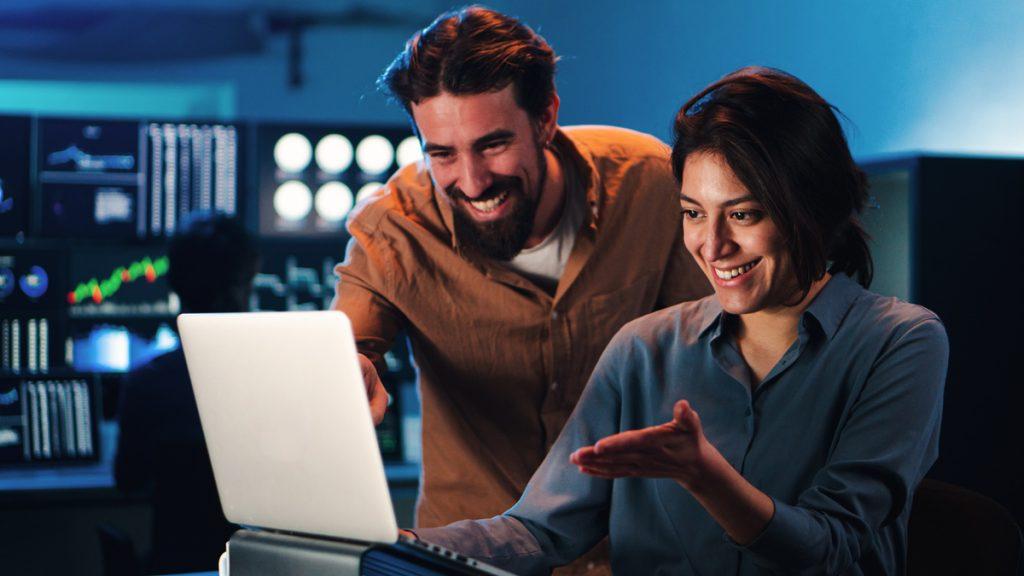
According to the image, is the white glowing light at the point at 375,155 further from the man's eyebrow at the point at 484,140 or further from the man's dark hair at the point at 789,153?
the man's dark hair at the point at 789,153

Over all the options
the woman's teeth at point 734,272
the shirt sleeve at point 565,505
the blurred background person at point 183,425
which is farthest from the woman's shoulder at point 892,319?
the blurred background person at point 183,425

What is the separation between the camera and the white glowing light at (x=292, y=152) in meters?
4.62

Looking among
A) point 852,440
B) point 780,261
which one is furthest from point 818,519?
point 780,261

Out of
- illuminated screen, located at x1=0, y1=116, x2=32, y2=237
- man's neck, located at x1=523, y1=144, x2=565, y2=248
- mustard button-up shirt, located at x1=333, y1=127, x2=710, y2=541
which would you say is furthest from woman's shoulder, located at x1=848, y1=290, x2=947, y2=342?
illuminated screen, located at x1=0, y1=116, x2=32, y2=237

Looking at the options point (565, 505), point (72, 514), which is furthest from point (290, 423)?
point (72, 514)

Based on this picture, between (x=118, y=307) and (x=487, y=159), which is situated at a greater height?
(x=487, y=159)

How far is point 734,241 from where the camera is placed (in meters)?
1.47

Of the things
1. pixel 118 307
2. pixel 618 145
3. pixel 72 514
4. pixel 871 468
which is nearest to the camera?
pixel 871 468

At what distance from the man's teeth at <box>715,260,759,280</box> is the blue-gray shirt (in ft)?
0.34

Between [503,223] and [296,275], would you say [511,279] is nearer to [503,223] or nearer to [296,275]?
[503,223]

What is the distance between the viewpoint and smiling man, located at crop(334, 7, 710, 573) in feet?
6.45

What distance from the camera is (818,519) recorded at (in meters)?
1.32

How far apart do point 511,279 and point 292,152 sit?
2.80m

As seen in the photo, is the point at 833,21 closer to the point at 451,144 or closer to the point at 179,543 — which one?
the point at 451,144
